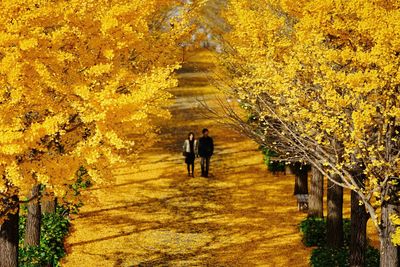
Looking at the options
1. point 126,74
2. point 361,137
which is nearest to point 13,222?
point 126,74

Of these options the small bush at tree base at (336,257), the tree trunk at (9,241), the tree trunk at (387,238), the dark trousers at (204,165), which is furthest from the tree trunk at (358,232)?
the dark trousers at (204,165)

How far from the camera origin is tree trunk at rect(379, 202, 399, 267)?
29.9ft

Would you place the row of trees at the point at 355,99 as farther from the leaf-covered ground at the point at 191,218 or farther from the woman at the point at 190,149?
the woman at the point at 190,149

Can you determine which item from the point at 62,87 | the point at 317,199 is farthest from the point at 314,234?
the point at 62,87

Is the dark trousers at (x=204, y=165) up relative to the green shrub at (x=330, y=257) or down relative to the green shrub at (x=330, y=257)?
up

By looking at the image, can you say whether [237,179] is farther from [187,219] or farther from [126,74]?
[126,74]

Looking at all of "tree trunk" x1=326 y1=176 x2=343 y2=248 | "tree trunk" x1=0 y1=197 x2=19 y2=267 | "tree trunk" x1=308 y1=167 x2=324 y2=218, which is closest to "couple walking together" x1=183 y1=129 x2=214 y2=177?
"tree trunk" x1=308 y1=167 x2=324 y2=218

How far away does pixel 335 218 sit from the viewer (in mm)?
12680

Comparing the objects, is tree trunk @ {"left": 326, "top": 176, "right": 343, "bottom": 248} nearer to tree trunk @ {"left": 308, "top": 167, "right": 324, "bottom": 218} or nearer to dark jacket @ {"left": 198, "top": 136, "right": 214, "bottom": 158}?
tree trunk @ {"left": 308, "top": 167, "right": 324, "bottom": 218}

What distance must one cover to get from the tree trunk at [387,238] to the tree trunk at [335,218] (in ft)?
11.2

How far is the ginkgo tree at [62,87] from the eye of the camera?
7.74m

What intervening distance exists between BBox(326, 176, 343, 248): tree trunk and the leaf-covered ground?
2.64ft

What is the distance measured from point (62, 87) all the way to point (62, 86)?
14 mm

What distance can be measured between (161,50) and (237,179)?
8.92 m
